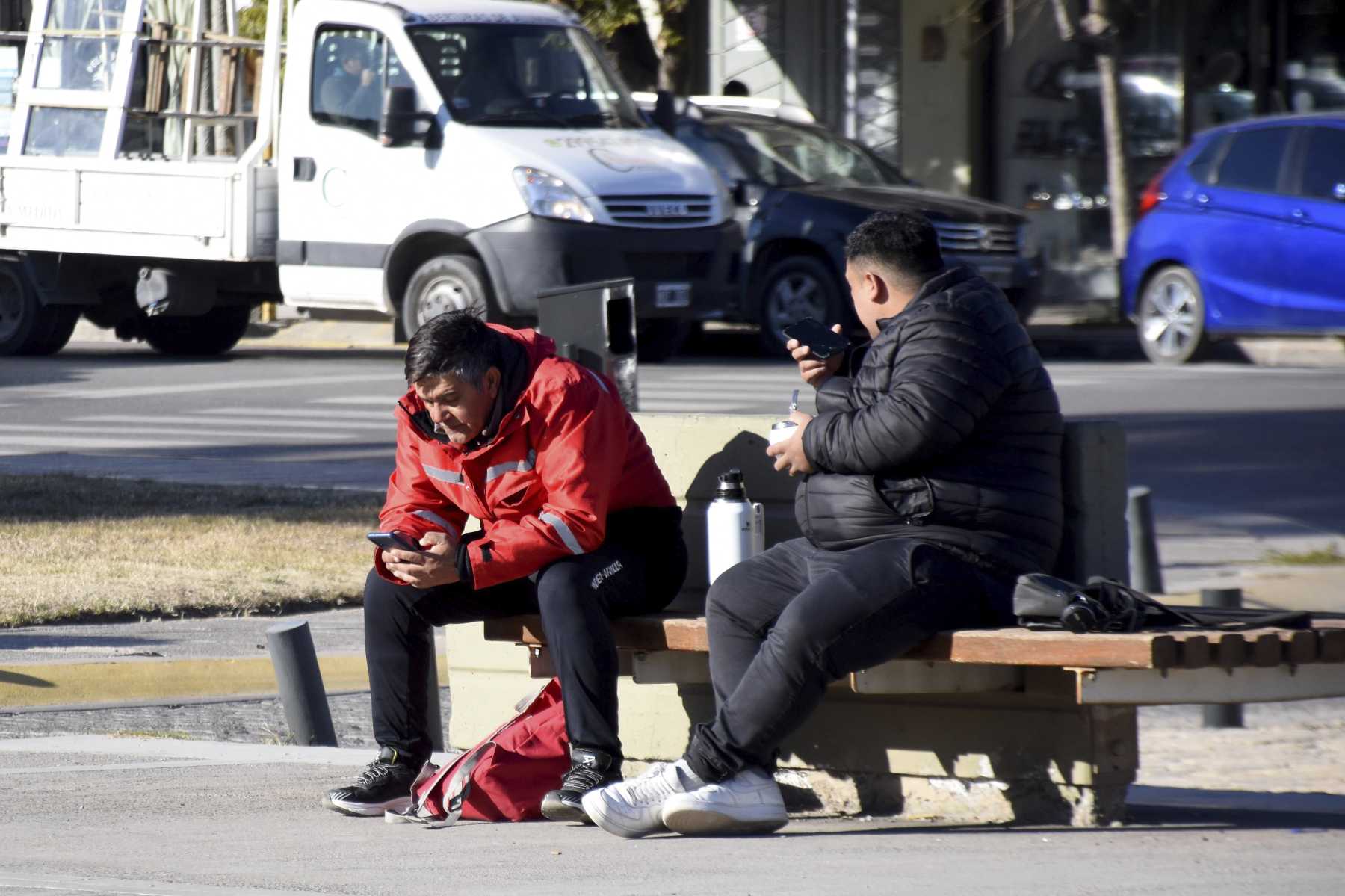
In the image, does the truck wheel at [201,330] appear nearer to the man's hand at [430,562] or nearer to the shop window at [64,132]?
the shop window at [64,132]

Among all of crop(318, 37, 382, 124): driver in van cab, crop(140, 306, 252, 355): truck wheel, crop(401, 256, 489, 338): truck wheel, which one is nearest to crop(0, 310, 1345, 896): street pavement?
crop(401, 256, 489, 338): truck wheel

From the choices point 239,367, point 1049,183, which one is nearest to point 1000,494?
point 239,367

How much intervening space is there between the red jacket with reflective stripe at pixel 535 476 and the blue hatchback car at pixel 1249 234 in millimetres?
10616

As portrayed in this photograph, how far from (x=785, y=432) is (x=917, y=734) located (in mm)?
700

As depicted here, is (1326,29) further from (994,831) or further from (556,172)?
(994,831)

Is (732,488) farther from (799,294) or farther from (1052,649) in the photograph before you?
(799,294)

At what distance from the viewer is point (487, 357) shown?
486 cm

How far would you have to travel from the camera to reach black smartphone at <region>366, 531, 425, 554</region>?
4.84 m

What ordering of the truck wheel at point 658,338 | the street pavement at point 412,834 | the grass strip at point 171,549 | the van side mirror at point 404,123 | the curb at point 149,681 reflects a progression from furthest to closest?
the truck wheel at point 658,338 → the van side mirror at point 404,123 → the grass strip at point 171,549 → the curb at point 149,681 → the street pavement at point 412,834

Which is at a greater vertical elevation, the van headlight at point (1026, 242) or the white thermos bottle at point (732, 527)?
the white thermos bottle at point (732, 527)

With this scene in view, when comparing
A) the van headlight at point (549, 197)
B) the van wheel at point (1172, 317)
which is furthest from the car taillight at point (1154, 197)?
the van headlight at point (549, 197)

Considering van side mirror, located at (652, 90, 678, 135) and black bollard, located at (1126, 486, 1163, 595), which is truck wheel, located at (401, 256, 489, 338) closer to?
van side mirror, located at (652, 90, 678, 135)

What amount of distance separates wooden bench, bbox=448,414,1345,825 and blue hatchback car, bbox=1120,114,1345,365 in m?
10.3

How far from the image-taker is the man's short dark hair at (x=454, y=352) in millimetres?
4828
